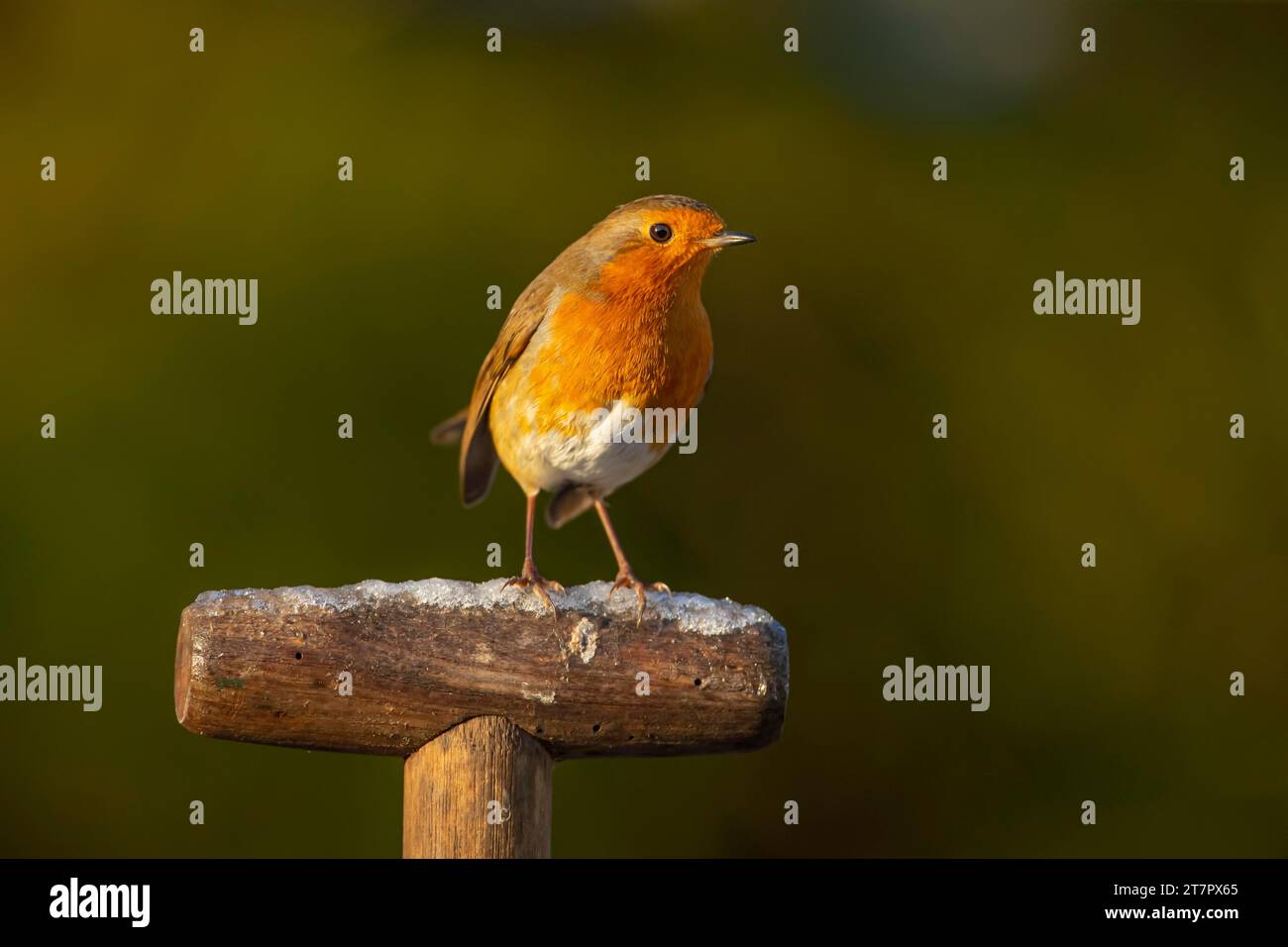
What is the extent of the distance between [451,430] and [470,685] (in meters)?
1.63

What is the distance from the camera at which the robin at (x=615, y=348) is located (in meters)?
3.87

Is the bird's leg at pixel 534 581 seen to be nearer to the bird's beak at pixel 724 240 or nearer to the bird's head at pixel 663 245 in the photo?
the bird's head at pixel 663 245

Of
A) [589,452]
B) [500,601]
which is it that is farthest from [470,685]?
[589,452]

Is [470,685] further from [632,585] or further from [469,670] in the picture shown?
[632,585]

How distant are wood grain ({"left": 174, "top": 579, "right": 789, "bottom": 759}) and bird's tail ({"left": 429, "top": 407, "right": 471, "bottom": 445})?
54.1 inches

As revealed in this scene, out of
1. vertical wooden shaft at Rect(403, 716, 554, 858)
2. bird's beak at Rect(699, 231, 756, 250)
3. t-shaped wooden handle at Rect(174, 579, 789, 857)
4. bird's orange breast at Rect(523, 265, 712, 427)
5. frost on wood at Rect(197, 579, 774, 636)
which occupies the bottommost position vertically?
vertical wooden shaft at Rect(403, 716, 554, 858)

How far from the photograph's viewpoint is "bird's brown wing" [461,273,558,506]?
162 inches

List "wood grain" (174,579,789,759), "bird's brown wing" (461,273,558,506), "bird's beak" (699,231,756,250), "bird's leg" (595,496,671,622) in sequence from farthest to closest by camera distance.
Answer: "bird's brown wing" (461,273,558,506)
"bird's beak" (699,231,756,250)
"bird's leg" (595,496,671,622)
"wood grain" (174,579,789,759)

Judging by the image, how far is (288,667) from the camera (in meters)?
3.17

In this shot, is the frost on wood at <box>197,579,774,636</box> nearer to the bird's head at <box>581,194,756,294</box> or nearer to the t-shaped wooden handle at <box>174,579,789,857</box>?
the t-shaped wooden handle at <box>174,579,789,857</box>

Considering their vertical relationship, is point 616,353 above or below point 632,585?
above

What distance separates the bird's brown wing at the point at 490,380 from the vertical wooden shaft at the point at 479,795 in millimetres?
1222

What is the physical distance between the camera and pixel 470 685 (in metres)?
3.23

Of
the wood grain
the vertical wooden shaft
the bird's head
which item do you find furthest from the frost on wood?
the bird's head
